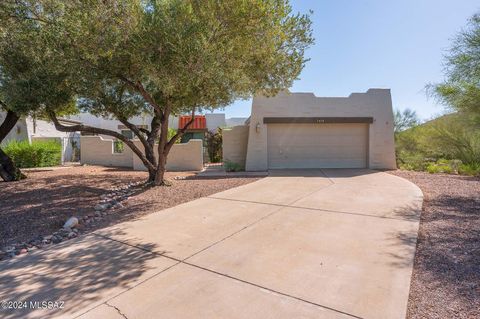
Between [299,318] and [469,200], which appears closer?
[299,318]

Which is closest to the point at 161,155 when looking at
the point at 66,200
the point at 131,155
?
the point at 66,200

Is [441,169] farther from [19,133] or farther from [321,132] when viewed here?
[19,133]

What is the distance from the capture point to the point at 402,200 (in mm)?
6793

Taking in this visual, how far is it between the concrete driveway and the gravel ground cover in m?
0.14

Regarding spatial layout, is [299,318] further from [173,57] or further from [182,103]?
[182,103]

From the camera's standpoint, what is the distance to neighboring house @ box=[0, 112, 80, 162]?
56.7 feet

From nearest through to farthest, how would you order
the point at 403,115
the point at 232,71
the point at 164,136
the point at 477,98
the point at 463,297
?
1. the point at 463,297
2. the point at 232,71
3. the point at 477,98
4. the point at 164,136
5. the point at 403,115

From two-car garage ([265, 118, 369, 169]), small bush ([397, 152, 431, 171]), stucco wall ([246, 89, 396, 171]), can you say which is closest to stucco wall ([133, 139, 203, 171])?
stucco wall ([246, 89, 396, 171])

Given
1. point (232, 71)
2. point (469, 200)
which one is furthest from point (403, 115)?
point (232, 71)

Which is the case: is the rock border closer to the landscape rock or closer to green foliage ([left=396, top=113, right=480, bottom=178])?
the landscape rock

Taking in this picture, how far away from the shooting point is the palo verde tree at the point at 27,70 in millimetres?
Answer: 6004

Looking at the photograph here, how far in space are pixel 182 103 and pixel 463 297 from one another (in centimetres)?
744

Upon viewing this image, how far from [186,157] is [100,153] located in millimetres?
5667

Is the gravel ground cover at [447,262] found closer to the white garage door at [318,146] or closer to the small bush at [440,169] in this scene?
the small bush at [440,169]
